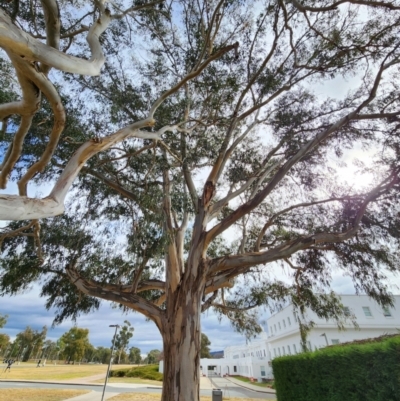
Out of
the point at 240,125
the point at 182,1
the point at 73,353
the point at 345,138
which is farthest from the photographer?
the point at 73,353

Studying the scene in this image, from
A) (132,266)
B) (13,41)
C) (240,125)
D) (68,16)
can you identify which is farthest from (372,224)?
(68,16)

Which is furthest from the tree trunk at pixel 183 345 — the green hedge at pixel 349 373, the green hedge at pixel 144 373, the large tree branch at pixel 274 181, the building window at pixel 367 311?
the green hedge at pixel 144 373

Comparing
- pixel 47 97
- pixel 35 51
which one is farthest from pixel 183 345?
pixel 35 51

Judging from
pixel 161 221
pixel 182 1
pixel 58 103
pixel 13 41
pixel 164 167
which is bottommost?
pixel 13 41

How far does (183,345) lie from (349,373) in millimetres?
2350

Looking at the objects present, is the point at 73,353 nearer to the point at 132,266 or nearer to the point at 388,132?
the point at 132,266

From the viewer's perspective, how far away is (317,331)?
676 inches

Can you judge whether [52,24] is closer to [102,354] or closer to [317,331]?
[317,331]

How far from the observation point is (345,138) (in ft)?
19.1

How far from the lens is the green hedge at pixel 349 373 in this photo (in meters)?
3.19

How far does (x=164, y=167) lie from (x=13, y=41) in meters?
3.50

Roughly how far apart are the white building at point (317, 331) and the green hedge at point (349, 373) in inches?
182

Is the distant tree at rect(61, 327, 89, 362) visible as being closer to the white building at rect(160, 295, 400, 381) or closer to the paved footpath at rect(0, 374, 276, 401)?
the white building at rect(160, 295, 400, 381)

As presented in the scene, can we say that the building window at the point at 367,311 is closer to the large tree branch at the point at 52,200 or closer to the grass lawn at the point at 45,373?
the large tree branch at the point at 52,200
